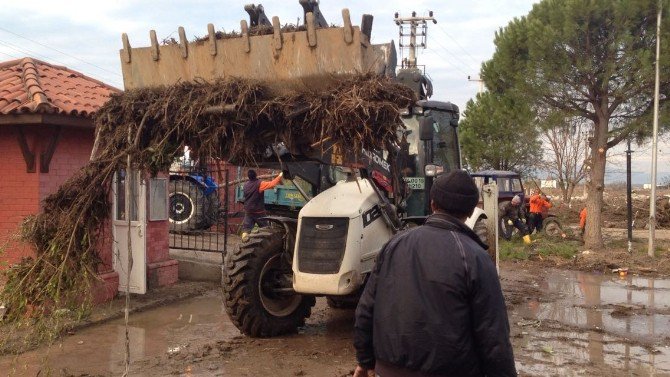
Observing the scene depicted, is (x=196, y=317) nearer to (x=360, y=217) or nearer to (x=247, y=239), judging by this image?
(x=247, y=239)

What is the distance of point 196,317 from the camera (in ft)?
28.8

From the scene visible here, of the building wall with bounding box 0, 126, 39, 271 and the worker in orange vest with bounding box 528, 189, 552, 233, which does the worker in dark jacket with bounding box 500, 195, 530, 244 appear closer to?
the worker in orange vest with bounding box 528, 189, 552, 233

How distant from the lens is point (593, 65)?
1531cm

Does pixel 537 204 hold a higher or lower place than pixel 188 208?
lower

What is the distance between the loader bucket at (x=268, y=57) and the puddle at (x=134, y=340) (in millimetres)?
2725

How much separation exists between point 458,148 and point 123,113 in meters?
4.98

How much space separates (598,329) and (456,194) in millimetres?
5761

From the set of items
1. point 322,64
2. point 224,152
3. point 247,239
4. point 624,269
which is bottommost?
point 624,269

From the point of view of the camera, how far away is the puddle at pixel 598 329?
651cm

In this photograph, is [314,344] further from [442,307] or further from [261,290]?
[442,307]

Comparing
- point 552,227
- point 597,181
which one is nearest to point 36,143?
point 597,181

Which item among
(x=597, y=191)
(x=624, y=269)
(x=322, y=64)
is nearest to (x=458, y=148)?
(x=322, y=64)

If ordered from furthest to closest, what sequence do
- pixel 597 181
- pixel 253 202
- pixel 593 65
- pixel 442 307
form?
pixel 597 181 → pixel 593 65 → pixel 253 202 → pixel 442 307

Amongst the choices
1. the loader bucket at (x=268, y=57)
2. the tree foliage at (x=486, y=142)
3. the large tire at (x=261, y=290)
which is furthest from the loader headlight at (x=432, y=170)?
the tree foliage at (x=486, y=142)
